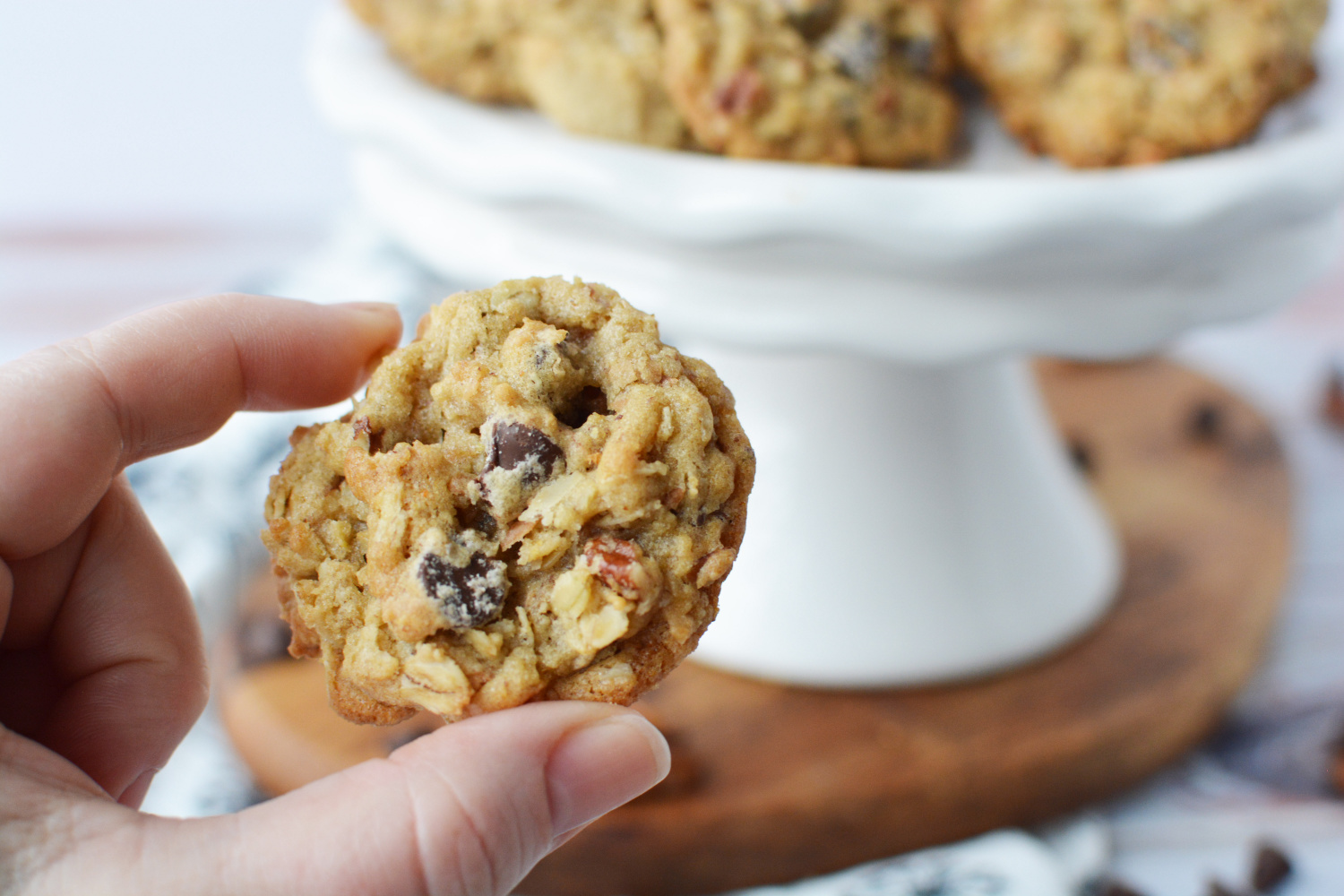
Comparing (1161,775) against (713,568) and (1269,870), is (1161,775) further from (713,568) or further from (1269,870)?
(713,568)

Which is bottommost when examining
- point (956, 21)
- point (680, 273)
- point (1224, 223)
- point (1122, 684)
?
point (1122, 684)

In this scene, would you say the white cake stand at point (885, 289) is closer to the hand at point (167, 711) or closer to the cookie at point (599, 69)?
the cookie at point (599, 69)

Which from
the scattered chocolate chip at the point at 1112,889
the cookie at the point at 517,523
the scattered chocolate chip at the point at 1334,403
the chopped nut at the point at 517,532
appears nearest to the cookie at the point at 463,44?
the cookie at the point at 517,523

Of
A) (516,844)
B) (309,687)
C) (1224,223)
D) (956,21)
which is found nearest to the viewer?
(516,844)

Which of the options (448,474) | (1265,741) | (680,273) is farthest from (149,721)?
(1265,741)

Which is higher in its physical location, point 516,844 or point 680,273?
point 680,273

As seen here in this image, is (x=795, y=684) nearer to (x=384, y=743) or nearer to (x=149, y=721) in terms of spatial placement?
(x=384, y=743)
